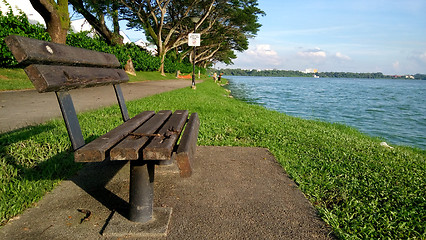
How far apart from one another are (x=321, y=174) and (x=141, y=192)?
7.31 feet

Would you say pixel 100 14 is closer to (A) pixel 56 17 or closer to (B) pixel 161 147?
(A) pixel 56 17

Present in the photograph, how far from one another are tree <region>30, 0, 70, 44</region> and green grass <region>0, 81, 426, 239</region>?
9.62 m

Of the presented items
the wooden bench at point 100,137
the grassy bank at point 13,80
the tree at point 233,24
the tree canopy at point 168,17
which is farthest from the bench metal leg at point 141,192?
the tree at point 233,24

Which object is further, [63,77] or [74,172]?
[74,172]

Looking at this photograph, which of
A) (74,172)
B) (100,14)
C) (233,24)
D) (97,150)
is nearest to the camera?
(97,150)

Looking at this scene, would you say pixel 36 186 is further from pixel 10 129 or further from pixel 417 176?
pixel 417 176

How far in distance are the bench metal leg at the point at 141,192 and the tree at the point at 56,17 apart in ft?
42.1

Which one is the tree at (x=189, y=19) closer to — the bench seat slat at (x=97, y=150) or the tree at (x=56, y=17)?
the tree at (x=56, y=17)

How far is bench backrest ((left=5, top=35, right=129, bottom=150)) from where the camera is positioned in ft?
5.73

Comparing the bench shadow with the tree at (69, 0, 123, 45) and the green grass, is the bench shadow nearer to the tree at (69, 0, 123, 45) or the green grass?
the green grass

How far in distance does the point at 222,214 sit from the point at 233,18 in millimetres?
31863

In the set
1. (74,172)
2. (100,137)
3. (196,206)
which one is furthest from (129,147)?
(74,172)

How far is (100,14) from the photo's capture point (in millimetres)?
20047

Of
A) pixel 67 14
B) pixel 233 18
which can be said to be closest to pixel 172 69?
pixel 233 18
